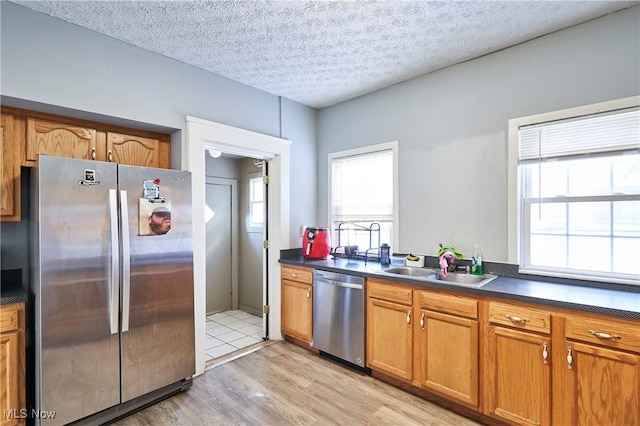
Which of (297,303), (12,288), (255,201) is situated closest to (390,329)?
(297,303)

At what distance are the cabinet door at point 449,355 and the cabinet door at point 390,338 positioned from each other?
10 cm

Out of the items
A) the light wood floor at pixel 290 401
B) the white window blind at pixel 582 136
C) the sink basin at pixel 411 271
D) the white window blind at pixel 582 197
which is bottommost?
the light wood floor at pixel 290 401

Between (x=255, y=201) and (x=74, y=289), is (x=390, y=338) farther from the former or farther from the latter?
(x=255, y=201)

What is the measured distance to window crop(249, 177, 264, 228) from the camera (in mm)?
4594

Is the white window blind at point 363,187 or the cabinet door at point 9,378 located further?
the white window blind at point 363,187

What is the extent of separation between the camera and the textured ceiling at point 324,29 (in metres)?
2.00

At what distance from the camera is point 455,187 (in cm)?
276

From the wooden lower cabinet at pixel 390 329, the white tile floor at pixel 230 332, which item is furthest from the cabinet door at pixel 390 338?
the white tile floor at pixel 230 332

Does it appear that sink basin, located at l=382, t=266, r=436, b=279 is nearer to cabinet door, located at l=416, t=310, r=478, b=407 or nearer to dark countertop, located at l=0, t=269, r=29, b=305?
cabinet door, located at l=416, t=310, r=478, b=407

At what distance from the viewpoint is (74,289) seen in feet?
6.41

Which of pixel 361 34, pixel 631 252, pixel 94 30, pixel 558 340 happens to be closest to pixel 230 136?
pixel 94 30

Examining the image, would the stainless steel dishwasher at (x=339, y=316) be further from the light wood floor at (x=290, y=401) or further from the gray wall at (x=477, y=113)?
the gray wall at (x=477, y=113)

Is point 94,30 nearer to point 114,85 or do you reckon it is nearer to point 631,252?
point 114,85

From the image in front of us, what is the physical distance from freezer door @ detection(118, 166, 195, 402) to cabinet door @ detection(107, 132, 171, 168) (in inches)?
17.8
